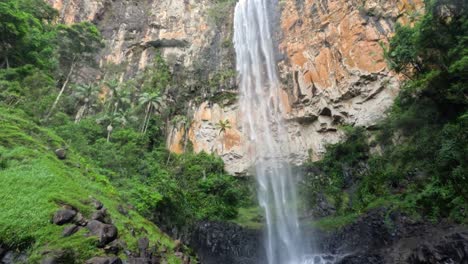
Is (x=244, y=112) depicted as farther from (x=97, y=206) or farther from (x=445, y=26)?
(x=97, y=206)

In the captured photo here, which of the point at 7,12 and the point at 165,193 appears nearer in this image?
the point at 165,193

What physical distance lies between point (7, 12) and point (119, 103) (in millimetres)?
11895

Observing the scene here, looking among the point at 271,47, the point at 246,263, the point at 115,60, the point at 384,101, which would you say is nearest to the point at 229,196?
the point at 246,263

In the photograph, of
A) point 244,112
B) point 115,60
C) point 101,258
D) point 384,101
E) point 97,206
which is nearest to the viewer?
point 101,258

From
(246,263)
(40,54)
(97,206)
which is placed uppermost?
(40,54)

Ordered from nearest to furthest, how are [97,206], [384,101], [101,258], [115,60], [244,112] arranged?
[101,258]
[97,206]
[384,101]
[244,112]
[115,60]

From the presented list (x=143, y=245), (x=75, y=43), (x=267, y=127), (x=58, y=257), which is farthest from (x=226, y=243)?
(x=75, y=43)

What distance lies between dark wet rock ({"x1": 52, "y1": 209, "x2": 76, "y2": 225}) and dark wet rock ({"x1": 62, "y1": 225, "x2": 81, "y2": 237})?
18cm

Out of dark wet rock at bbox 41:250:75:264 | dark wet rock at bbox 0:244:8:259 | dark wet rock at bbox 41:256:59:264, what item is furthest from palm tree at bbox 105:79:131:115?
dark wet rock at bbox 41:256:59:264

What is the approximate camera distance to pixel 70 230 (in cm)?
537

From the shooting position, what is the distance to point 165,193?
13328mm

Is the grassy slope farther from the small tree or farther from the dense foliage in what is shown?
the small tree

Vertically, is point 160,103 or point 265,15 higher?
point 265,15

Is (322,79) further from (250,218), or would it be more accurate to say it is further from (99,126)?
(99,126)
